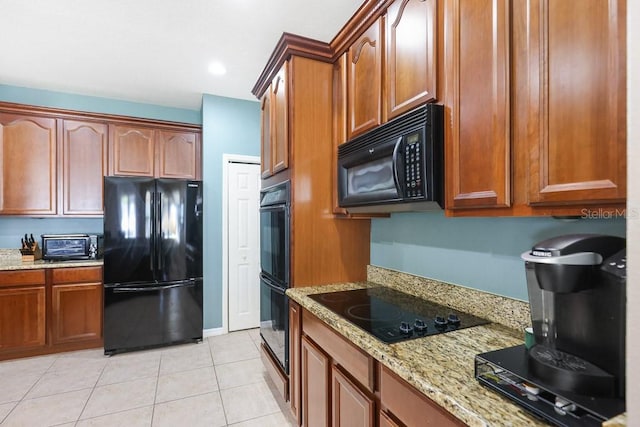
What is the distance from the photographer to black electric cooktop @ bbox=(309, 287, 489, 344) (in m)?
1.20

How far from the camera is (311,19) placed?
2240 millimetres

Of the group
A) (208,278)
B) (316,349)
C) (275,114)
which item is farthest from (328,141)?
(208,278)

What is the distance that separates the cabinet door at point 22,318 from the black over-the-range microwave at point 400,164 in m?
3.24

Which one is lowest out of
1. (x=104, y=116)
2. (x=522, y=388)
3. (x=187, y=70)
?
(x=522, y=388)

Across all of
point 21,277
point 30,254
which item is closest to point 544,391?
point 21,277

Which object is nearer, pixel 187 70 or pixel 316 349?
pixel 316 349

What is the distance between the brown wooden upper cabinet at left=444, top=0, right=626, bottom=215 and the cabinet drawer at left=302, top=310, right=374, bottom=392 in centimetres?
68

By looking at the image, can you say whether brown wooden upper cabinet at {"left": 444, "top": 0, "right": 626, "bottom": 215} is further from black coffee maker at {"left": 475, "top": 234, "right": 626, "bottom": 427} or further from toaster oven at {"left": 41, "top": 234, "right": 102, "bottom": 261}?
toaster oven at {"left": 41, "top": 234, "right": 102, "bottom": 261}

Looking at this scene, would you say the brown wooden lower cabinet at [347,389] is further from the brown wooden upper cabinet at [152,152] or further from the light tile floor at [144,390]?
the brown wooden upper cabinet at [152,152]

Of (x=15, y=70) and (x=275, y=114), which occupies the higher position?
(x=15, y=70)

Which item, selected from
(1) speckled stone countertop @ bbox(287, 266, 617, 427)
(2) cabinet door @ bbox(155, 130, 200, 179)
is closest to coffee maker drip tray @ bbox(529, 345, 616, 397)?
(1) speckled stone countertop @ bbox(287, 266, 617, 427)

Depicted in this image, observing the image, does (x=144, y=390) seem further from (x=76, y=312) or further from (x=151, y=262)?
(x=76, y=312)

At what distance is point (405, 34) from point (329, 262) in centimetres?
136

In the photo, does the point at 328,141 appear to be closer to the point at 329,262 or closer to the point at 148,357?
the point at 329,262
